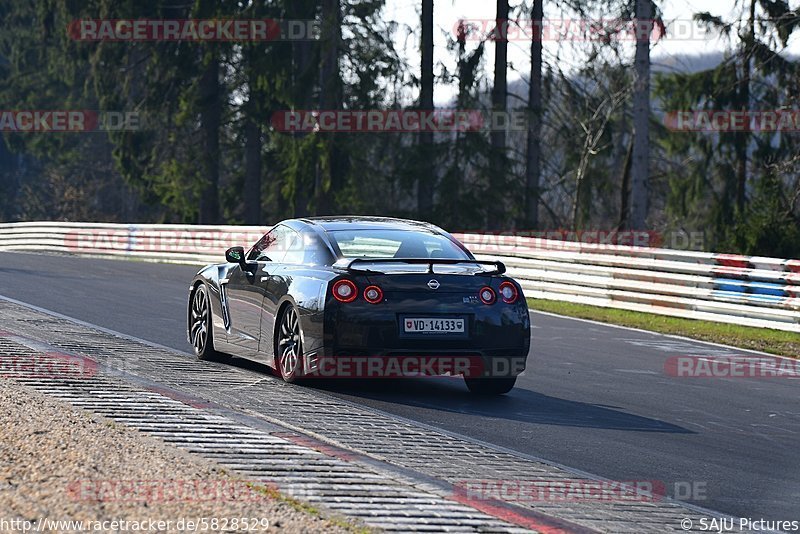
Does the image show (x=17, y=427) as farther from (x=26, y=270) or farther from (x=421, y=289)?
(x=26, y=270)

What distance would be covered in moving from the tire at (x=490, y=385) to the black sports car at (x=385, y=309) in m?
0.01

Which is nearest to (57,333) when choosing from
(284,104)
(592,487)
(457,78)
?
(592,487)

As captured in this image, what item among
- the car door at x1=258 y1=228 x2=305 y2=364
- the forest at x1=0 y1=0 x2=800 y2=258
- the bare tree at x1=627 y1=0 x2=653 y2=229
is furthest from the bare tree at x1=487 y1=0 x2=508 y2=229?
the car door at x1=258 y1=228 x2=305 y2=364

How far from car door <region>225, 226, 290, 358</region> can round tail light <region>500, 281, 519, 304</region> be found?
205 centimetres

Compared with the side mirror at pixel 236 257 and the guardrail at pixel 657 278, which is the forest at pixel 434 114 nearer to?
the guardrail at pixel 657 278

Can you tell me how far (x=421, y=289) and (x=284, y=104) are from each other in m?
35.0

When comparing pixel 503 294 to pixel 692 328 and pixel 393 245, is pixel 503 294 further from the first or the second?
pixel 692 328

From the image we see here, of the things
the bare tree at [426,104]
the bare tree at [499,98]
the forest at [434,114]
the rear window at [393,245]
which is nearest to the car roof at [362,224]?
the rear window at [393,245]

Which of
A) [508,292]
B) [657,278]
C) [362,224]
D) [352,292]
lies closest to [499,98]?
[657,278]

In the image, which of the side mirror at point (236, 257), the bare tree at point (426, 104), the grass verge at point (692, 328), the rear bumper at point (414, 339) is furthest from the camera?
the bare tree at point (426, 104)

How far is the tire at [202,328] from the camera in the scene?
12.2 metres

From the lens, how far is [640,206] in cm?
2755

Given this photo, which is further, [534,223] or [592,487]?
[534,223]

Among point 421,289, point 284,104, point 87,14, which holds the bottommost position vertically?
point 421,289
